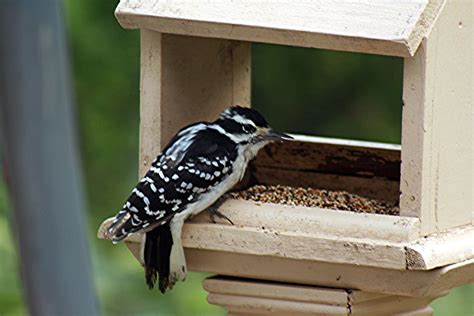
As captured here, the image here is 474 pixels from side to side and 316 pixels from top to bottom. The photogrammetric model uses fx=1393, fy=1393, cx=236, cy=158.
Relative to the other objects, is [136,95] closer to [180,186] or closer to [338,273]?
[180,186]

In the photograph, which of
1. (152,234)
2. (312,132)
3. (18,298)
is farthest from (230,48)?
(312,132)

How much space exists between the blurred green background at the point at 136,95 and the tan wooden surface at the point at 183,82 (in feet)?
7.89

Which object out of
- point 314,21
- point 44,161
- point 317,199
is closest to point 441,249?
point 317,199

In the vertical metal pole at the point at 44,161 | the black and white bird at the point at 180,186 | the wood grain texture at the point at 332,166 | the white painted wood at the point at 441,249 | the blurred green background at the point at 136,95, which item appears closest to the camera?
the vertical metal pole at the point at 44,161

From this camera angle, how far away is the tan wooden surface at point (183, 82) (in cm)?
351

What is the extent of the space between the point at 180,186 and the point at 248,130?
0.28 m

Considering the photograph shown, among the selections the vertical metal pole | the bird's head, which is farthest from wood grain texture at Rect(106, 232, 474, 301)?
the vertical metal pole

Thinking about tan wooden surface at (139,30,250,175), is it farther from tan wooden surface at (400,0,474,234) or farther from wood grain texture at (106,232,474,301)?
tan wooden surface at (400,0,474,234)

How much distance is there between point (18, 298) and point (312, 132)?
2.33 m

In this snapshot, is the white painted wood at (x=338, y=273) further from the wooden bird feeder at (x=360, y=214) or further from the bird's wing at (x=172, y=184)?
the bird's wing at (x=172, y=184)

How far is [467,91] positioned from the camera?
10.9ft

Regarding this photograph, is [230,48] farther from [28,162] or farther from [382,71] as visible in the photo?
[382,71]

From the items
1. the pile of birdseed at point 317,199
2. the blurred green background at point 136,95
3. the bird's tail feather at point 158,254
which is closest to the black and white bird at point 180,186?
the bird's tail feather at point 158,254

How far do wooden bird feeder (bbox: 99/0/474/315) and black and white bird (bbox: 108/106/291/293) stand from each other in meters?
0.05
